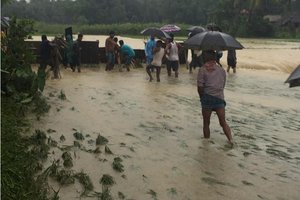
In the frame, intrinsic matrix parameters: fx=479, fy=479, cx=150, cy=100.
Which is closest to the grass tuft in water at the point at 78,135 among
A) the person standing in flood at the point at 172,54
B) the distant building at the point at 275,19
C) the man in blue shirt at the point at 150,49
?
the person standing in flood at the point at 172,54

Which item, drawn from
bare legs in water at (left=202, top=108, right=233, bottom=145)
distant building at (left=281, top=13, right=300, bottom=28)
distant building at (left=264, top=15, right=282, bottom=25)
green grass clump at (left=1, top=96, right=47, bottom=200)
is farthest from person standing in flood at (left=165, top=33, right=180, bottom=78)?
distant building at (left=264, top=15, right=282, bottom=25)

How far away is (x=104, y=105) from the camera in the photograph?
9.66 metres

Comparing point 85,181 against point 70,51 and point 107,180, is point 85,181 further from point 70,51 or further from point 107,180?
point 70,51

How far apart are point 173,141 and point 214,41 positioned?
265 centimetres

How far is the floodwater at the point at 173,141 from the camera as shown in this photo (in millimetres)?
5402

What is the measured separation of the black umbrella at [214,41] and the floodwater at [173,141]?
4.61 ft

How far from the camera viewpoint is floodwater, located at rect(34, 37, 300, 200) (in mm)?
5402

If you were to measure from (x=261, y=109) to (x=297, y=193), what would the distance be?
18.8 feet

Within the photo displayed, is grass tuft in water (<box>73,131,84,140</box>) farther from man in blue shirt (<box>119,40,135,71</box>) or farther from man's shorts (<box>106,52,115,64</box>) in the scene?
man in blue shirt (<box>119,40,135,71</box>)

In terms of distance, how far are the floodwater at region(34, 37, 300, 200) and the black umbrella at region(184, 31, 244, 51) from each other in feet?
4.61

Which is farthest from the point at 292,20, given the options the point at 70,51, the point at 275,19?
the point at 70,51

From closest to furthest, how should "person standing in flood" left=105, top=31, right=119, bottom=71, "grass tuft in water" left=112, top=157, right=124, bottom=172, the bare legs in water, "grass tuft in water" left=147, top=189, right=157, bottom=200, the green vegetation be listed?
"grass tuft in water" left=147, top=189, right=157, bottom=200 < "grass tuft in water" left=112, top=157, right=124, bottom=172 < the bare legs in water < "person standing in flood" left=105, top=31, right=119, bottom=71 < the green vegetation

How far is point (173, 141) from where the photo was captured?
289 inches

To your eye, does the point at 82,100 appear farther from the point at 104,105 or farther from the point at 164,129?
the point at 164,129
